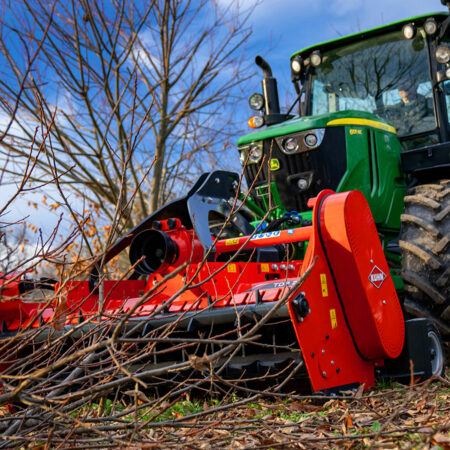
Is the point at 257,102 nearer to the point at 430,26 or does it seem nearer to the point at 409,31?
the point at 409,31

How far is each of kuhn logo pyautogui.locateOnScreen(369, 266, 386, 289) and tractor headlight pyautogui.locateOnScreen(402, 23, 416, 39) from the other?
302 centimetres

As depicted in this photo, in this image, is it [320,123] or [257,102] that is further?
[257,102]

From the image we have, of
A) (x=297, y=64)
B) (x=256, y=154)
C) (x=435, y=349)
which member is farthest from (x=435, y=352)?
(x=297, y=64)

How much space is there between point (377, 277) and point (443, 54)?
260cm

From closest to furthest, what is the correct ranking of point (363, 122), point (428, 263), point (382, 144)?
point (428, 263) → point (363, 122) → point (382, 144)

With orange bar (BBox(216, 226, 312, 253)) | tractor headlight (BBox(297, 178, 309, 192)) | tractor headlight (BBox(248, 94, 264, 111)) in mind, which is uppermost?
tractor headlight (BBox(248, 94, 264, 111))

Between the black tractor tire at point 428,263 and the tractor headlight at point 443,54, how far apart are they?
147 centimetres

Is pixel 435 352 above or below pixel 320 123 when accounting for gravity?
below

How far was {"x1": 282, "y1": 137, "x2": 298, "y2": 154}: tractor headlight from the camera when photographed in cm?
593

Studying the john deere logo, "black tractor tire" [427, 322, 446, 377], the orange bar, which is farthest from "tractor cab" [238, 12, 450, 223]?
"black tractor tire" [427, 322, 446, 377]

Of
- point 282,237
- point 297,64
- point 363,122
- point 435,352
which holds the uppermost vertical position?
point 297,64

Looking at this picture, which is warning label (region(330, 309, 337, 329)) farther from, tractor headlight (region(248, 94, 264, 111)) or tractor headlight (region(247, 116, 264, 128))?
tractor headlight (region(248, 94, 264, 111))

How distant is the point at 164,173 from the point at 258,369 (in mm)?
7449

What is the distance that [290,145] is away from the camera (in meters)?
5.95
